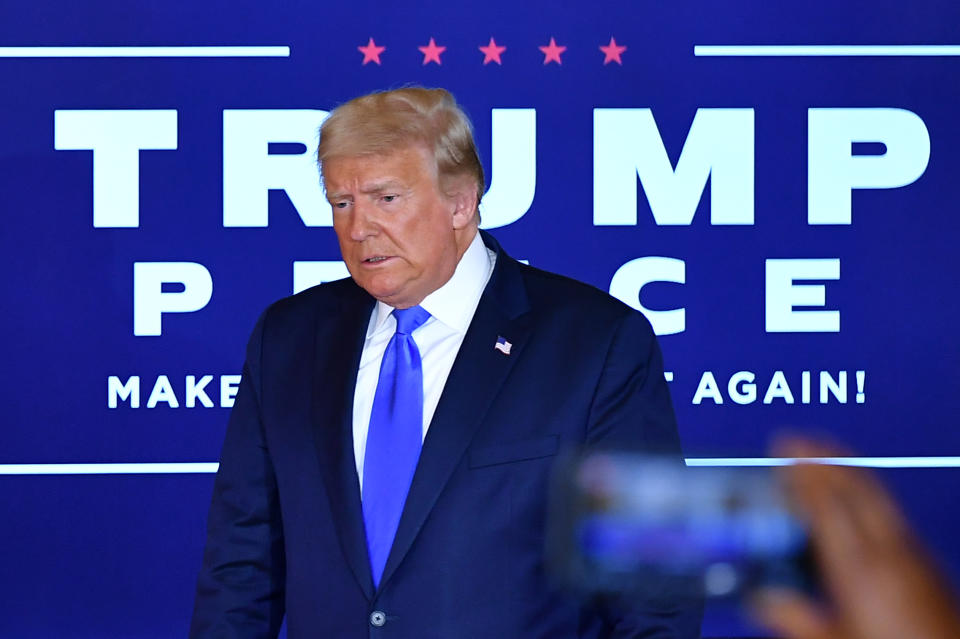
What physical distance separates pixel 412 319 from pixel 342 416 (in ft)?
0.62

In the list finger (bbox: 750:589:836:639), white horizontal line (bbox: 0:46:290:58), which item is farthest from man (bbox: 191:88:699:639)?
white horizontal line (bbox: 0:46:290:58)

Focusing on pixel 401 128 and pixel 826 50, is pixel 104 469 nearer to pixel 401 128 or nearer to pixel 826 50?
pixel 401 128

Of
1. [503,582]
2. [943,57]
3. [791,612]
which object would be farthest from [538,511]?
[943,57]

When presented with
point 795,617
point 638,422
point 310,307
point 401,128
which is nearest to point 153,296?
point 310,307

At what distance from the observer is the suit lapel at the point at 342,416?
1621 mm

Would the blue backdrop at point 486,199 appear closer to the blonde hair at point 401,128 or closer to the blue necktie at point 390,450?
the blonde hair at point 401,128

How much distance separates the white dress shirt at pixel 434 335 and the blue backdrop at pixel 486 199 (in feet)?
4.46

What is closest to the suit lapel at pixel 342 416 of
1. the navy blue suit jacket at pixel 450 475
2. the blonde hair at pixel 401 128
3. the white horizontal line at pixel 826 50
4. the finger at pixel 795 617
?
the navy blue suit jacket at pixel 450 475

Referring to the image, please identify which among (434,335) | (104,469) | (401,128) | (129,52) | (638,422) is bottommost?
(104,469)

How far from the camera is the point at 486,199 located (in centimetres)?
317

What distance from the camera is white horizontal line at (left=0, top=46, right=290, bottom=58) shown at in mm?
3143

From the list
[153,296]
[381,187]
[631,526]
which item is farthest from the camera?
[153,296]

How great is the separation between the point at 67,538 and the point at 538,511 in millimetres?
1966

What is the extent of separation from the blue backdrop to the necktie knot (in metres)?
1.42
